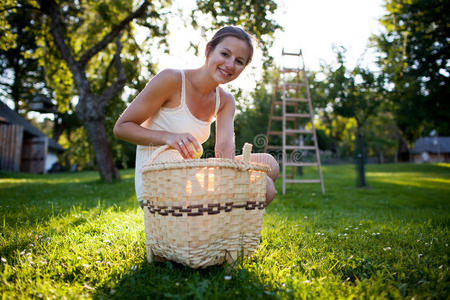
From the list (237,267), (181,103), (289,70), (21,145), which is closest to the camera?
(237,267)

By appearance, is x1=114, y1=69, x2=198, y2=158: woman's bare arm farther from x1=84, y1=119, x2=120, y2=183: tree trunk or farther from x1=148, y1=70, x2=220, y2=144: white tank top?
x1=84, y1=119, x2=120, y2=183: tree trunk

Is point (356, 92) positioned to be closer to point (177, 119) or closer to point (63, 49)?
point (177, 119)

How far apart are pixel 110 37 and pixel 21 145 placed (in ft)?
38.3

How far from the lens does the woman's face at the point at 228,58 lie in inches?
78.0

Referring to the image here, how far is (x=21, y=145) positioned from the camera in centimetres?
1662

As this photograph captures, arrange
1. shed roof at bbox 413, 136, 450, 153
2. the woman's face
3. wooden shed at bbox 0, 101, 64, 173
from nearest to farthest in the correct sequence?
the woman's face, wooden shed at bbox 0, 101, 64, 173, shed roof at bbox 413, 136, 450, 153

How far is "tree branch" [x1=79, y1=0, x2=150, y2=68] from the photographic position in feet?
27.6

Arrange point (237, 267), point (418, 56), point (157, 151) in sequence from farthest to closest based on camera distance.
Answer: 1. point (418, 56)
2. point (157, 151)
3. point (237, 267)

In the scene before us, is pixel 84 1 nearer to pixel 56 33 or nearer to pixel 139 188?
pixel 56 33

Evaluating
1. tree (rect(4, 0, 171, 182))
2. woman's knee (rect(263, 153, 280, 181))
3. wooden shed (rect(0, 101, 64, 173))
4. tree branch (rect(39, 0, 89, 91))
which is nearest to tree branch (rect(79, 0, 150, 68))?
tree (rect(4, 0, 171, 182))

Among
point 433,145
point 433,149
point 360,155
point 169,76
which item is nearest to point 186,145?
point 169,76

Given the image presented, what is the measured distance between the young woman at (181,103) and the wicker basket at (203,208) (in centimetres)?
30

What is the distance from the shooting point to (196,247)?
60.8 inches

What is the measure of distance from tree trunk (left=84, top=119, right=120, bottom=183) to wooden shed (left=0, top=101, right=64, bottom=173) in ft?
7.68
